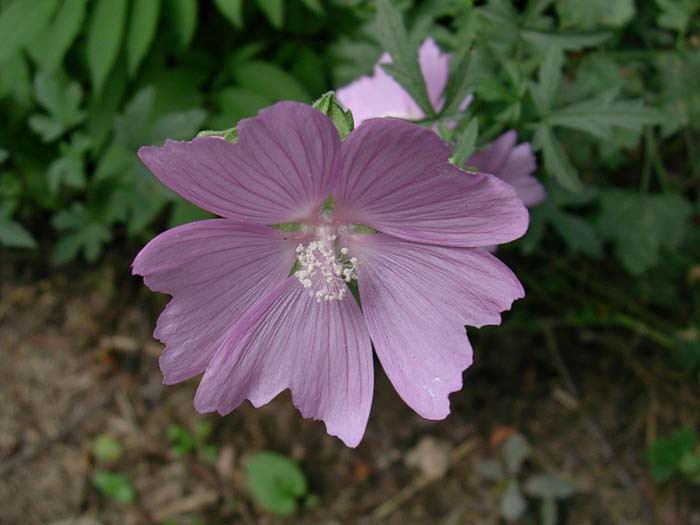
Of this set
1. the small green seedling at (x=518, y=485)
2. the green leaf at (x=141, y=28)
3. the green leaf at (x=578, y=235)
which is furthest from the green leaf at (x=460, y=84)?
the small green seedling at (x=518, y=485)

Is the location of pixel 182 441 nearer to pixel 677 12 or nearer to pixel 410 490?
pixel 410 490

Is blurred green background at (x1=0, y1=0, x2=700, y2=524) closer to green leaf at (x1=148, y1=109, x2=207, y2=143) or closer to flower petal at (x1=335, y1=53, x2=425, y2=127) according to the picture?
green leaf at (x1=148, y1=109, x2=207, y2=143)

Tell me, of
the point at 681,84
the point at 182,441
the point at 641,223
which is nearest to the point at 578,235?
the point at 641,223

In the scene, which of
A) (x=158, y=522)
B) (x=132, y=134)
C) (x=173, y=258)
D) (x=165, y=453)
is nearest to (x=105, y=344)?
(x=165, y=453)

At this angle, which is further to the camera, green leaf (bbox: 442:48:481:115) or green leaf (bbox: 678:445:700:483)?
green leaf (bbox: 678:445:700:483)

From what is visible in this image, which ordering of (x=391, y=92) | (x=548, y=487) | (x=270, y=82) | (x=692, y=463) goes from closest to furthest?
(x=391, y=92) < (x=270, y=82) < (x=692, y=463) < (x=548, y=487)

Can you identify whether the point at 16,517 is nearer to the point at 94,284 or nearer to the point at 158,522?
the point at 158,522

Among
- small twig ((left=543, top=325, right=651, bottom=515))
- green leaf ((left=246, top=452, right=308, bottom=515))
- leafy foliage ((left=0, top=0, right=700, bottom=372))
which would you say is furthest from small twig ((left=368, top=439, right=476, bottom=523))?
leafy foliage ((left=0, top=0, right=700, bottom=372))
